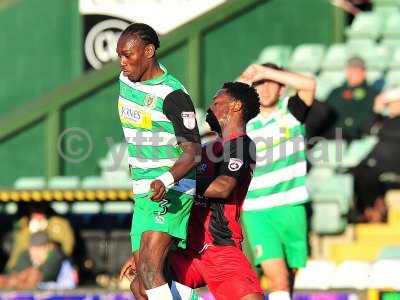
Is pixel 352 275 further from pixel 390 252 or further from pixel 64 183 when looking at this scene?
pixel 64 183

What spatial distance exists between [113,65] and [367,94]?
2667mm

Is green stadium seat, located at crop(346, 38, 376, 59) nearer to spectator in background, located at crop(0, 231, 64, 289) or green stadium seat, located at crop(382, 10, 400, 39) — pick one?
green stadium seat, located at crop(382, 10, 400, 39)

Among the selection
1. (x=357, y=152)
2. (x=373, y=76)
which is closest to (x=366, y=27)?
(x=373, y=76)

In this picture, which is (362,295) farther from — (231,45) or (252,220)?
(231,45)

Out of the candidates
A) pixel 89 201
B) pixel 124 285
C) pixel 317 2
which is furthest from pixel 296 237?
pixel 317 2

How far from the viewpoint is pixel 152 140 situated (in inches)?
406

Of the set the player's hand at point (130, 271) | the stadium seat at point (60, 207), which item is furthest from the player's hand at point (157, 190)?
the stadium seat at point (60, 207)

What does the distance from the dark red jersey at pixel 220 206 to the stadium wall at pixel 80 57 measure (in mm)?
6499

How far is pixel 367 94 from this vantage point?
16781 mm

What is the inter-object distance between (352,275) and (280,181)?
7.91 feet

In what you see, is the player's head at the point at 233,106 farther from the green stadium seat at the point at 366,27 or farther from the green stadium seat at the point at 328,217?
the green stadium seat at the point at 366,27

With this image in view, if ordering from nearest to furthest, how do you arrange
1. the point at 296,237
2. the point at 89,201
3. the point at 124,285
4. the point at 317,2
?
the point at 296,237, the point at 124,285, the point at 89,201, the point at 317,2

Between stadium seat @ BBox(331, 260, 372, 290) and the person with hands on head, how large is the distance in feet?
15.1

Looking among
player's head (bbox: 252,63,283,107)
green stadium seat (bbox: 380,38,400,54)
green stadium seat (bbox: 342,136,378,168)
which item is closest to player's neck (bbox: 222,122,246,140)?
player's head (bbox: 252,63,283,107)
